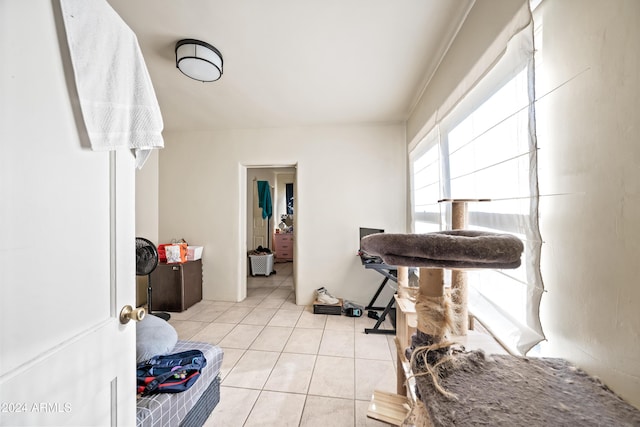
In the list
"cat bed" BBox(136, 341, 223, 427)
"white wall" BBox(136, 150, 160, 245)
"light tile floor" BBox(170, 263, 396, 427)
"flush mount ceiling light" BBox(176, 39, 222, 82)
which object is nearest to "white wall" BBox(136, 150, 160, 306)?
"white wall" BBox(136, 150, 160, 245)

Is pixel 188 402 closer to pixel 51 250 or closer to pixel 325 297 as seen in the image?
pixel 51 250

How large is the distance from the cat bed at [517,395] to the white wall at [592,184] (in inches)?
2.7

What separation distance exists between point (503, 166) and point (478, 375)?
834mm

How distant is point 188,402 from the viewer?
1165 millimetres

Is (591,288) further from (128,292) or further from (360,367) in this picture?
(360,367)

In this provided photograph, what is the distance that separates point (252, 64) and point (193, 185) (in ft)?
6.92

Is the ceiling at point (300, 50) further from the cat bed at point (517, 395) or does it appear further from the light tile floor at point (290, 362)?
the light tile floor at point (290, 362)

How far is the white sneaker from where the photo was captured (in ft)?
9.45

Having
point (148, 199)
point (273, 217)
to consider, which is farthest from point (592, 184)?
point (273, 217)

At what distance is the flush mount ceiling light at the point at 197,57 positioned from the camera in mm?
1562

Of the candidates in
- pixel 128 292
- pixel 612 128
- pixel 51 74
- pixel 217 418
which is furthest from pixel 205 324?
pixel 612 128

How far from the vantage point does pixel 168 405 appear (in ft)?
3.43

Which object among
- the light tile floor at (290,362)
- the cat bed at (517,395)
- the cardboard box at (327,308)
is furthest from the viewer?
the cardboard box at (327,308)

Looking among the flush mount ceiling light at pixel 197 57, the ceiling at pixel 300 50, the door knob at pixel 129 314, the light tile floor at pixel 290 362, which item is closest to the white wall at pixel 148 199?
the ceiling at pixel 300 50
